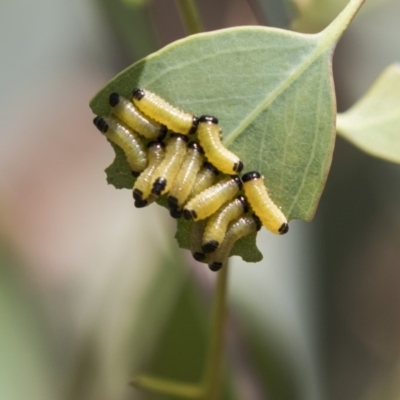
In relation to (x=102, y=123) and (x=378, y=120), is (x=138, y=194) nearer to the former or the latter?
(x=102, y=123)

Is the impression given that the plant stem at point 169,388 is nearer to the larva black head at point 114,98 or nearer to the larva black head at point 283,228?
the larva black head at point 283,228

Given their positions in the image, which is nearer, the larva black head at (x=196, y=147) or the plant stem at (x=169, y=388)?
the larva black head at (x=196, y=147)

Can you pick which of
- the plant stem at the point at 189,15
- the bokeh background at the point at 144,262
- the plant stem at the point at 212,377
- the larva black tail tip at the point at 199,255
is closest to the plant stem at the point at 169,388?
the plant stem at the point at 212,377

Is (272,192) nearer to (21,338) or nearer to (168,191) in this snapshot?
(168,191)

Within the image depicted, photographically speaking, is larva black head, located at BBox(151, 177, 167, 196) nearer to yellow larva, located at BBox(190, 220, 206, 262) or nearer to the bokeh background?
yellow larva, located at BBox(190, 220, 206, 262)

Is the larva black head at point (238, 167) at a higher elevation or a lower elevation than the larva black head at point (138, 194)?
lower

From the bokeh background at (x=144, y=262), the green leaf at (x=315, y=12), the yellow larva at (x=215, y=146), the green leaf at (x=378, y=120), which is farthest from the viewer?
the bokeh background at (x=144, y=262)
